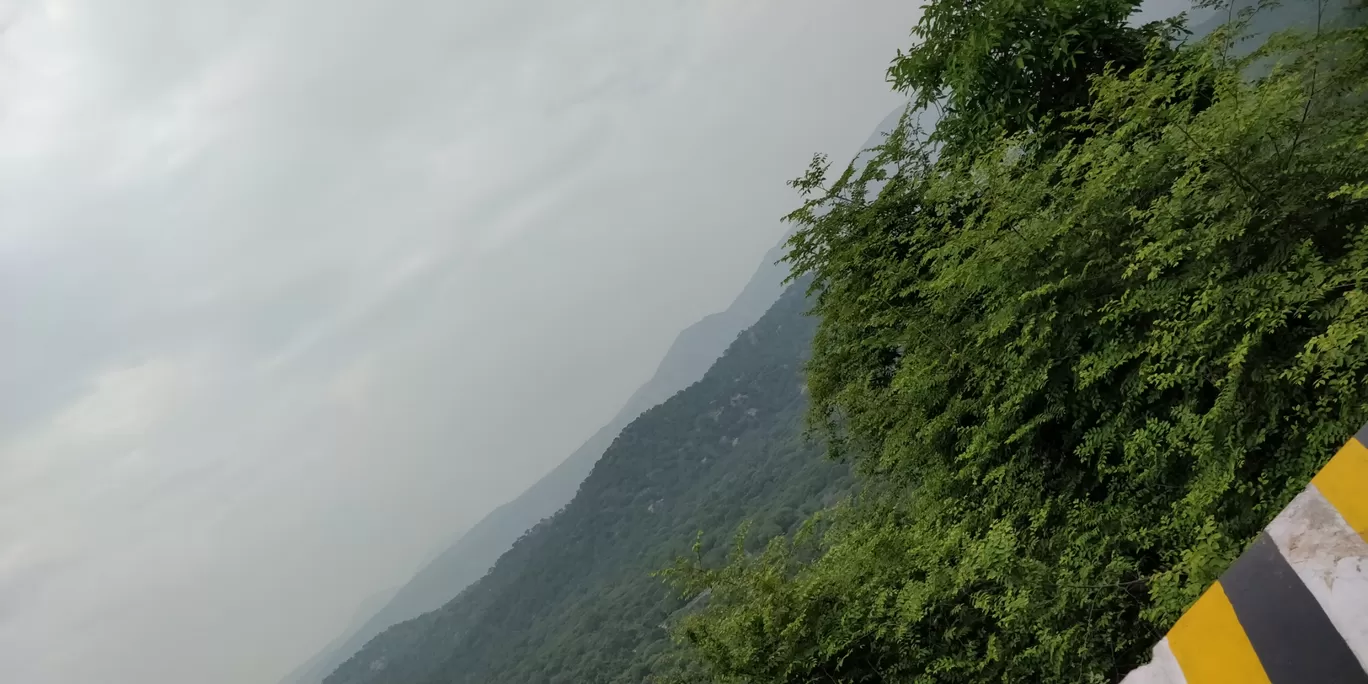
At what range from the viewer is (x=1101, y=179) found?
5.01 meters

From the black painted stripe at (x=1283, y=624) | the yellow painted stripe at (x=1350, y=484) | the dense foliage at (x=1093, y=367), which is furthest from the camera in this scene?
the dense foliage at (x=1093, y=367)

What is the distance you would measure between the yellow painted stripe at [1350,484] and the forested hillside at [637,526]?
42.8 metres

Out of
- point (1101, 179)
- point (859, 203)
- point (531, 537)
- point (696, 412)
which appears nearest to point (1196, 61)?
point (1101, 179)

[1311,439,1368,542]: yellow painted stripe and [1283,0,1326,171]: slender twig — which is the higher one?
[1283,0,1326,171]: slender twig

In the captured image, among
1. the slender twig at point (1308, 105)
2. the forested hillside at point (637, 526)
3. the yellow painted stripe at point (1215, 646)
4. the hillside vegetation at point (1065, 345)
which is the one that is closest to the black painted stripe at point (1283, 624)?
the yellow painted stripe at point (1215, 646)

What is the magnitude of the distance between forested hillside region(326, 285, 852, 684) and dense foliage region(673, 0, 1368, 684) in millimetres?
38118

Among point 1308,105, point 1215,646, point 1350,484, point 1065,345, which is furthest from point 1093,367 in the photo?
point 1215,646

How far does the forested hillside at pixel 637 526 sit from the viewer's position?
183 feet

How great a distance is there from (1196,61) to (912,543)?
4.79 m

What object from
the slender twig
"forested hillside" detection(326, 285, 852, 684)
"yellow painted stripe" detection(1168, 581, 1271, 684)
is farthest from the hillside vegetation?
"forested hillside" detection(326, 285, 852, 684)

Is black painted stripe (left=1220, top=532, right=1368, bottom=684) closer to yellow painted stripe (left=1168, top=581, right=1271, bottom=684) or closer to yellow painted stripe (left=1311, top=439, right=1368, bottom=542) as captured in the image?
yellow painted stripe (left=1168, top=581, right=1271, bottom=684)

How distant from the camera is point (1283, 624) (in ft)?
6.36

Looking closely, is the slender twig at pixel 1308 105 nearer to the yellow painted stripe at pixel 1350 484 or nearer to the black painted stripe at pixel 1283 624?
the yellow painted stripe at pixel 1350 484

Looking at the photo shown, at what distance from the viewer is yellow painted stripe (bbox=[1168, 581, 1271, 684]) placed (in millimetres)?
1962
